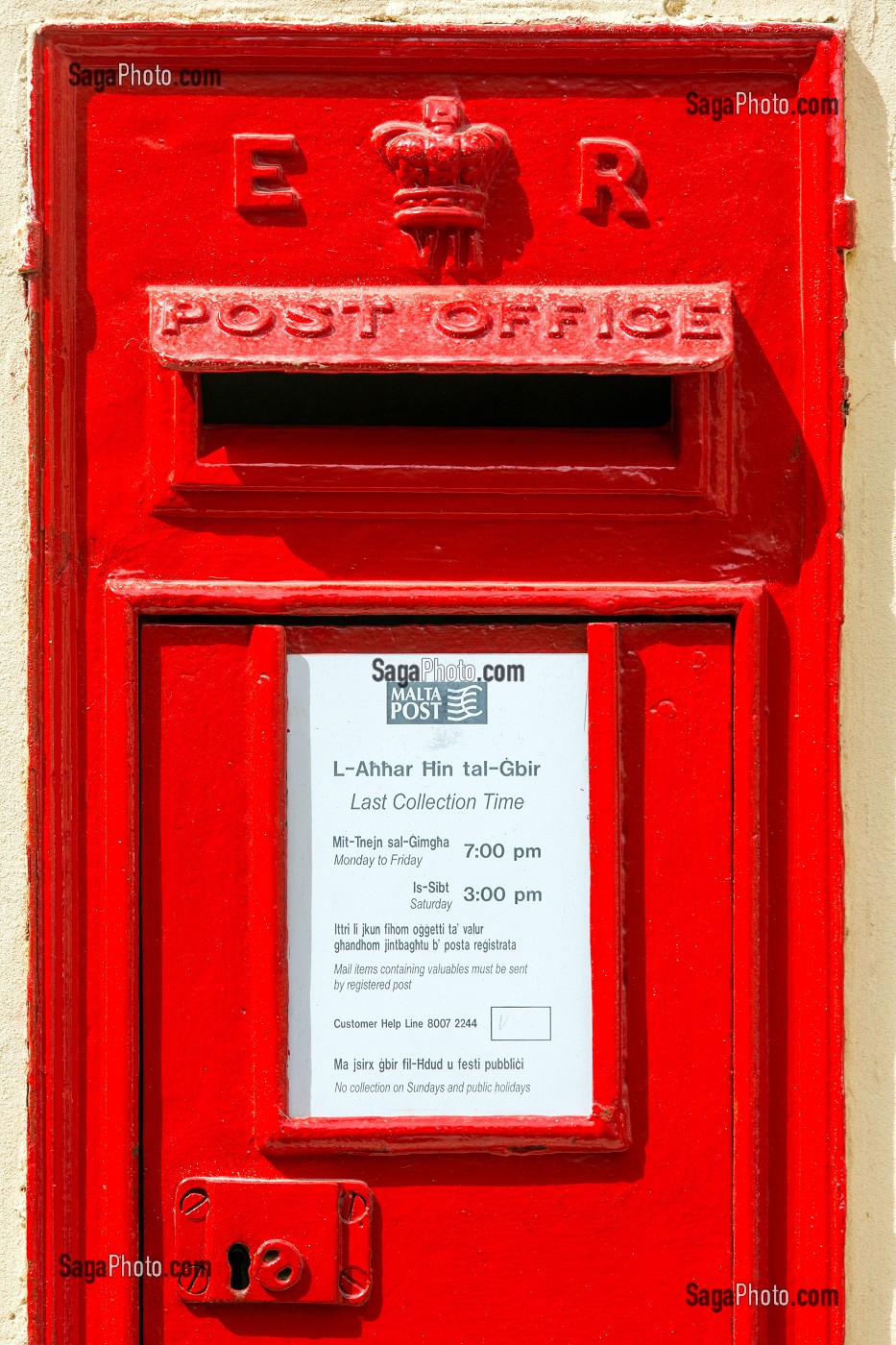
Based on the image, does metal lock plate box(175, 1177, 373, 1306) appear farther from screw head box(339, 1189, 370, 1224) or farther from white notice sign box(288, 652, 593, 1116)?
white notice sign box(288, 652, 593, 1116)

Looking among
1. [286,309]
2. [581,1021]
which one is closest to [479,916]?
[581,1021]

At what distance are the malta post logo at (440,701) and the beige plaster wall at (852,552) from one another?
0.48 m

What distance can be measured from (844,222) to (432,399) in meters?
0.57

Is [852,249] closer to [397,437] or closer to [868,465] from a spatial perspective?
[868,465]

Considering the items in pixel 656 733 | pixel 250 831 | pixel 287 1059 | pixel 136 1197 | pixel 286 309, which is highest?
pixel 286 309

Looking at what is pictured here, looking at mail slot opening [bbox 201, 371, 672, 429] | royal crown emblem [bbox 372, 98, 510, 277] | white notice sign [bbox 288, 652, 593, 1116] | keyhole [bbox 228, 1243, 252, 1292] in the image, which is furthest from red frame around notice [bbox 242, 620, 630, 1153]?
royal crown emblem [bbox 372, 98, 510, 277]

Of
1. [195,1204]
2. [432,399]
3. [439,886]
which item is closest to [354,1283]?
[195,1204]

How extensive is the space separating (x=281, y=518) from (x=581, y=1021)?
0.73m

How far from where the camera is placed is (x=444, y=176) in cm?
152

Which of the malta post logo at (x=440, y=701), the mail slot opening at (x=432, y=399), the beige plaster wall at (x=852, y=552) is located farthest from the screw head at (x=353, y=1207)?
the mail slot opening at (x=432, y=399)

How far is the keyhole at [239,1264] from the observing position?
1.51 meters

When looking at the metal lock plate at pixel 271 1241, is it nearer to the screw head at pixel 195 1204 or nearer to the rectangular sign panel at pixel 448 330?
the screw head at pixel 195 1204

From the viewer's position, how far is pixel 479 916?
153 cm

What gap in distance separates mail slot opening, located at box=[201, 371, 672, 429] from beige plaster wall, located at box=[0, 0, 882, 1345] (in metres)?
0.26
